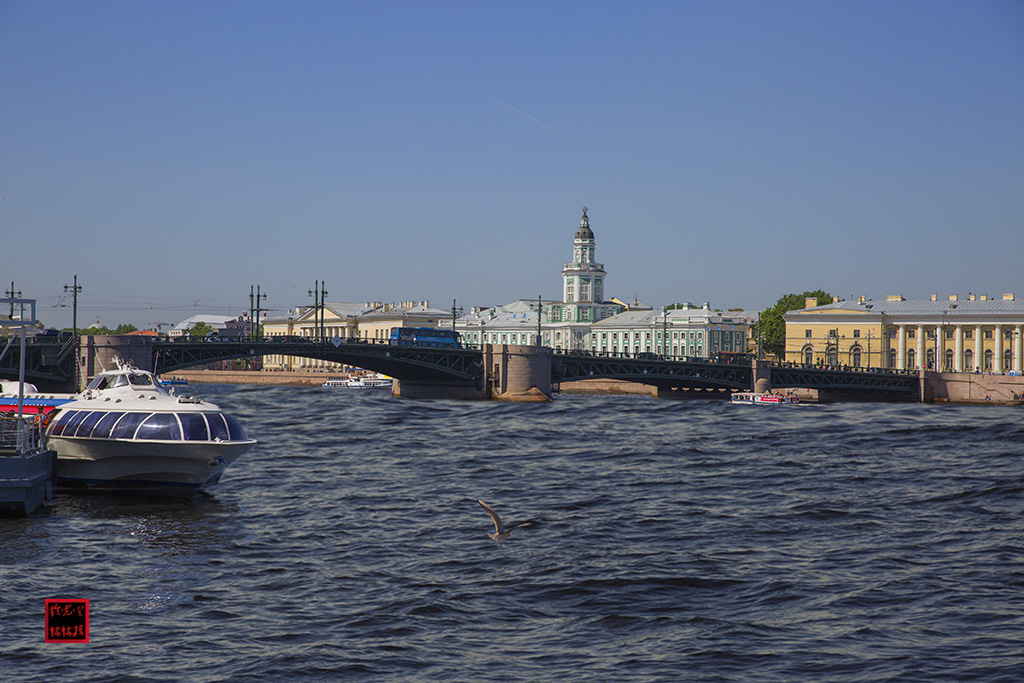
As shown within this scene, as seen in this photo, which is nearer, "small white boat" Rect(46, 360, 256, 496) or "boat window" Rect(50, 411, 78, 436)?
"small white boat" Rect(46, 360, 256, 496)

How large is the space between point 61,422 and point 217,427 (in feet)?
13.3

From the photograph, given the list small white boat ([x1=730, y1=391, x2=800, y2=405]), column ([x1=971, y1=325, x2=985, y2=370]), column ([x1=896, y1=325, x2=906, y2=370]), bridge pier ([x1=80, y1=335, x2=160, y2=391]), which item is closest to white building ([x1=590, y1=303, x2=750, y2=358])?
column ([x1=896, y1=325, x2=906, y2=370])

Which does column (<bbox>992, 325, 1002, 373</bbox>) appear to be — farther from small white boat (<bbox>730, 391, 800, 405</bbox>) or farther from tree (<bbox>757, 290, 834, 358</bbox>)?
small white boat (<bbox>730, 391, 800, 405</bbox>)

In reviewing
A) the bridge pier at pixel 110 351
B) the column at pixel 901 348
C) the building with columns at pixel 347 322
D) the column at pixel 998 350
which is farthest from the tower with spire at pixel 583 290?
the bridge pier at pixel 110 351

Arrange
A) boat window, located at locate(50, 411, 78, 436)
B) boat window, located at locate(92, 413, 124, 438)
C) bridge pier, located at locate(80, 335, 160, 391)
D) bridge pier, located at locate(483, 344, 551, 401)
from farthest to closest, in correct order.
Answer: bridge pier, located at locate(483, 344, 551, 401) < bridge pier, located at locate(80, 335, 160, 391) < boat window, located at locate(50, 411, 78, 436) < boat window, located at locate(92, 413, 124, 438)

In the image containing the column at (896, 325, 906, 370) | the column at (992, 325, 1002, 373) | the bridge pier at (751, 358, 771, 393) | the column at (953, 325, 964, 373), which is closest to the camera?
the bridge pier at (751, 358, 771, 393)

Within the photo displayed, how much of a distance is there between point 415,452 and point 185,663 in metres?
25.6

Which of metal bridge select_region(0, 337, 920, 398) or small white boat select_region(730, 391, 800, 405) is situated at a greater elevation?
metal bridge select_region(0, 337, 920, 398)

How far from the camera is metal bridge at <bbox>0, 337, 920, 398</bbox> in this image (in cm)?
6888

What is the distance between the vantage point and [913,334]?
11419cm

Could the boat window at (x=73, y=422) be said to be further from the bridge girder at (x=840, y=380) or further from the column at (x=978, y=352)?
the column at (x=978, y=352)

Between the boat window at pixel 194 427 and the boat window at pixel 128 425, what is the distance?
3.03 feet

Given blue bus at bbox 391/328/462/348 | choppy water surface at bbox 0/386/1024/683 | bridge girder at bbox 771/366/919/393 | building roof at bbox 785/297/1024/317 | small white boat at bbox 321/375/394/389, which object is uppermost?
building roof at bbox 785/297/1024/317

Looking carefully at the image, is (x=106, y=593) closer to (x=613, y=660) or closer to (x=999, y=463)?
(x=613, y=660)
